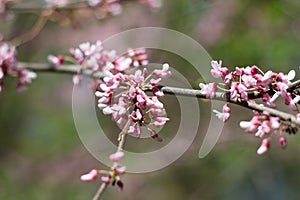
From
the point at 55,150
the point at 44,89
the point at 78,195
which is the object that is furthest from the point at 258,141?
the point at 44,89

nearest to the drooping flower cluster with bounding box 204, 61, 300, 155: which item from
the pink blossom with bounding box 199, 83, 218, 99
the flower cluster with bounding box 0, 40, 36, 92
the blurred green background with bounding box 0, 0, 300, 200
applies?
the pink blossom with bounding box 199, 83, 218, 99

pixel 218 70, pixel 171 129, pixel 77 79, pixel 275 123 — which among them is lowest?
pixel 275 123

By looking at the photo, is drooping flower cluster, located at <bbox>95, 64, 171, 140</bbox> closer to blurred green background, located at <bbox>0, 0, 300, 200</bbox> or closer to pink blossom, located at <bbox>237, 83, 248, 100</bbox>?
pink blossom, located at <bbox>237, 83, 248, 100</bbox>

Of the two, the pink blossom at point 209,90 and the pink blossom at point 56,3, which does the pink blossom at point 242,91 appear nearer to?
the pink blossom at point 209,90

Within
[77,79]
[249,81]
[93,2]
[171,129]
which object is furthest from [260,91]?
[171,129]

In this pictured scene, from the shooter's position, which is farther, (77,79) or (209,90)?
(77,79)

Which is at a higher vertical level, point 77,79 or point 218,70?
point 77,79

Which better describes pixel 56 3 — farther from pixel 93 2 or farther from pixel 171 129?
pixel 171 129

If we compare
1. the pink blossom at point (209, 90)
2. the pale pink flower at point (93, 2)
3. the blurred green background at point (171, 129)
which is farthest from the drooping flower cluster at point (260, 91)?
the blurred green background at point (171, 129)
